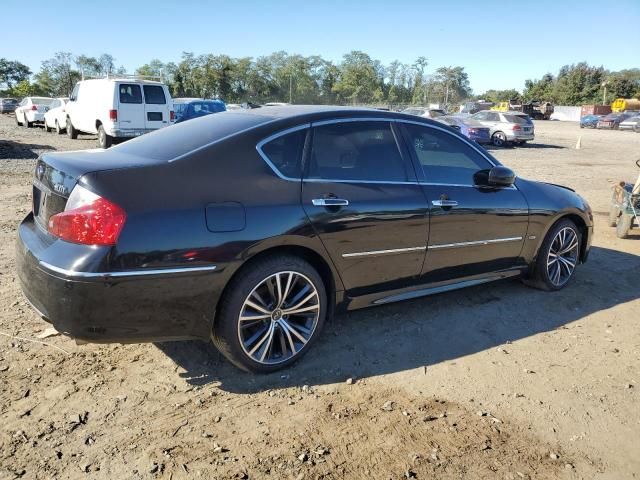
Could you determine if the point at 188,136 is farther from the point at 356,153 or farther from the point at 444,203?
the point at 444,203

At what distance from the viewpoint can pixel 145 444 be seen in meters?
2.72

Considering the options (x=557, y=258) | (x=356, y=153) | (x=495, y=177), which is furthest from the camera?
(x=557, y=258)

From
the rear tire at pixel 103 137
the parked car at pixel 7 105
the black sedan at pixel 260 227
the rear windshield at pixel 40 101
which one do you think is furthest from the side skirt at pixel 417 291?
the parked car at pixel 7 105

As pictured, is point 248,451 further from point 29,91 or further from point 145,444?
point 29,91

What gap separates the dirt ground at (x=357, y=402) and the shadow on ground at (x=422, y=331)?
2 centimetres

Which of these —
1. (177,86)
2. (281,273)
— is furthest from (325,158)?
(177,86)

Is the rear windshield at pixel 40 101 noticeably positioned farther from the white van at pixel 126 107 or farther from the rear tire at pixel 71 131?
the white van at pixel 126 107

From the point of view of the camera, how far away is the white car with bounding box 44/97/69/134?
68.8 feet

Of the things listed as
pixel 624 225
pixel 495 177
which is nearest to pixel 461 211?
pixel 495 177

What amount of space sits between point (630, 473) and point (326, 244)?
2072 mm

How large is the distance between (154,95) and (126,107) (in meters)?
0.92

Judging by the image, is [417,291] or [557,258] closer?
[417,291]

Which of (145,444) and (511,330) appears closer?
(145,444)

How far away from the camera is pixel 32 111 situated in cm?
2580
